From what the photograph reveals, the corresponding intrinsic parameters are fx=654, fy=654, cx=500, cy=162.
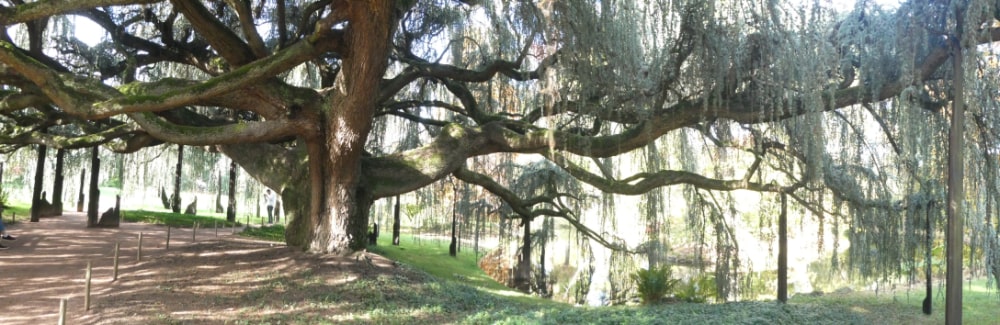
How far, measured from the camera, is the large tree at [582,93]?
667cm

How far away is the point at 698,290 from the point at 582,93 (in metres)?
6.15

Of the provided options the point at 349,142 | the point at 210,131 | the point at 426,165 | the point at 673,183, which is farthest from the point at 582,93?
the point at 210,131

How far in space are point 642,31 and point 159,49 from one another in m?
8.35

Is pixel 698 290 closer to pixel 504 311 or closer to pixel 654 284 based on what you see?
pixel 654 284

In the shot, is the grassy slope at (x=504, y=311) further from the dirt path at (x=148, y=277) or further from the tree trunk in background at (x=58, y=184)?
the tree trunk in background at (x=58, y=184)

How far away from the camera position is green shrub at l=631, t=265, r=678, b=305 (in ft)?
35.9

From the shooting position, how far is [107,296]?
707 cm

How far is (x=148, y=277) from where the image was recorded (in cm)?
822

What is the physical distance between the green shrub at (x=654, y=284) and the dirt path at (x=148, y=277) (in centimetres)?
454

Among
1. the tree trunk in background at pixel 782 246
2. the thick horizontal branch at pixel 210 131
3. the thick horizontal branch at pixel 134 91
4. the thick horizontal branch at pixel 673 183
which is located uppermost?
the thick horizontal branch at pixel 134 91

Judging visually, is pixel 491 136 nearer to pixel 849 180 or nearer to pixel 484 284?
pixel 484 284

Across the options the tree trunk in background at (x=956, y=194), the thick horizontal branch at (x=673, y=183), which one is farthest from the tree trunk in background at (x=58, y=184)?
the tree trunk in background at (x=956, y=194)

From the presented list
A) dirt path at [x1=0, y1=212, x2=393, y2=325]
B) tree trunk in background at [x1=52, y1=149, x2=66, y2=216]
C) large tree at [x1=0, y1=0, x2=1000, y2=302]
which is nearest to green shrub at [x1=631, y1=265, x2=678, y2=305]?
large tree at [x1=0, y1=0, x2=1000, y2=302]

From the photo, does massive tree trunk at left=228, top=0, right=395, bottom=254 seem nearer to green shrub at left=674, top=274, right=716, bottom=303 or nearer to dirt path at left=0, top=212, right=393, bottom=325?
dirt path at left=0, top=212, right=393, bottom=325
